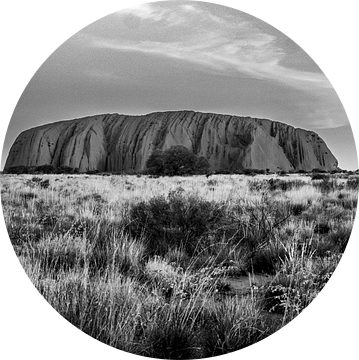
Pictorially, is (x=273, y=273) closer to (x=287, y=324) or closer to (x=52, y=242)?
(x=287, y=324)

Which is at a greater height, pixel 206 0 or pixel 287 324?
pixel 206 0

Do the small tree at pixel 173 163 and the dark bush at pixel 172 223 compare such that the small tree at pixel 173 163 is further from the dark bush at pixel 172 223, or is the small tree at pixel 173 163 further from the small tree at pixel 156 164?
the dark bush at pixel 172 223

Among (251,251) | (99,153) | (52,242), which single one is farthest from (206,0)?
(99,153)

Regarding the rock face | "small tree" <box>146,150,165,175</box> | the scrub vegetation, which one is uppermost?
the rock face

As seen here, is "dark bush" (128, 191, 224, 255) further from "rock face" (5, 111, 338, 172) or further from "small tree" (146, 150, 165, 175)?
"rock face" (5, 111, 338, 172)

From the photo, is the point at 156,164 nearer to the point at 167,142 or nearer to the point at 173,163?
the point at 173,163

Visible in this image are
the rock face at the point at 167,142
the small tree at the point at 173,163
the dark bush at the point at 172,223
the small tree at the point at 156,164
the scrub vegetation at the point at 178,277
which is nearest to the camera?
the scrub vegetation at the point at 178,277

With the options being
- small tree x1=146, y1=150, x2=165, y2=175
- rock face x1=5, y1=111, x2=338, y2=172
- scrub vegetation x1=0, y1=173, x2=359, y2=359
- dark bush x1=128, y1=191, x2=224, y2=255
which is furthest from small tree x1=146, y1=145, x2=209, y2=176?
scrub vegetation x1=0, y1=173, x2=359, y2=359

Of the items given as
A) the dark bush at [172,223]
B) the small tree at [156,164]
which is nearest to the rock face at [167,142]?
the small tree at [156,164]
